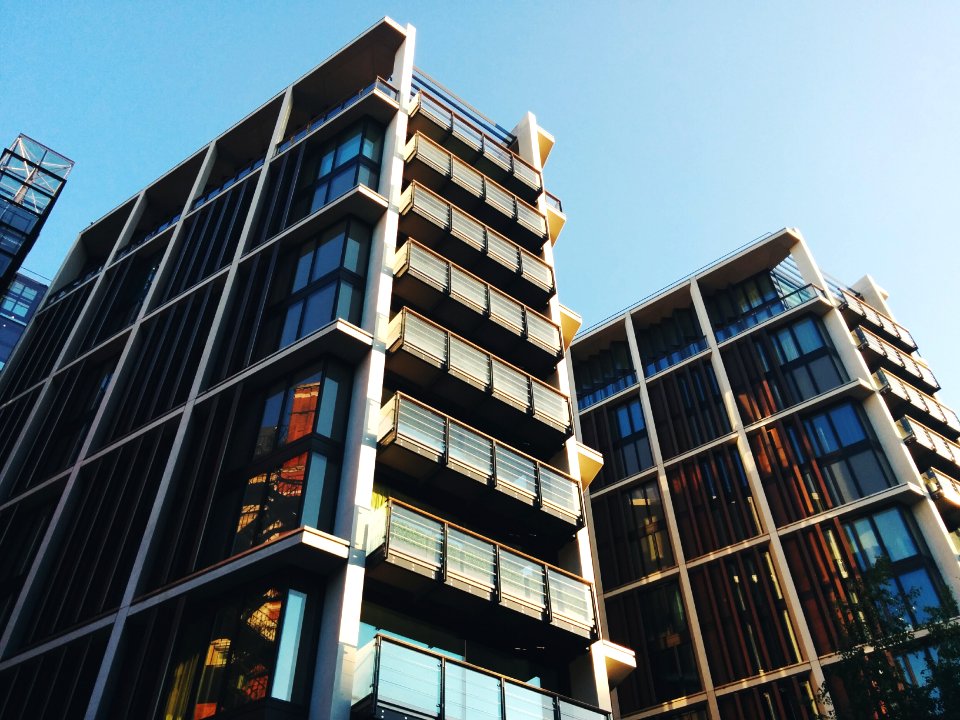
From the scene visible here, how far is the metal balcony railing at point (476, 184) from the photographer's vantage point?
28000 millimetres

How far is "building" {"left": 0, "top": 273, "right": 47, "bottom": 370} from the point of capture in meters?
45.6

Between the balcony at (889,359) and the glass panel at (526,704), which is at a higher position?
the balcony at (889,359)

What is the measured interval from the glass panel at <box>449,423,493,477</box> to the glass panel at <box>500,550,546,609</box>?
2324 millimetres

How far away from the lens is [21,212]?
4550 centimetres

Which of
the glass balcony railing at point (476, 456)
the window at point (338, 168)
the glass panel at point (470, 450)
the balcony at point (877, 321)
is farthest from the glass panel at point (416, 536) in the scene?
the balcony at point (877, 321)

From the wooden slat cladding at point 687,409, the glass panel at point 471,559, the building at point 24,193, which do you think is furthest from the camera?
the building at point 24,193

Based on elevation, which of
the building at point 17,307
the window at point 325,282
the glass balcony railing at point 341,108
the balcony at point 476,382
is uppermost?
the building at point 17,307

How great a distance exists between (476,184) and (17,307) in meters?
33.8

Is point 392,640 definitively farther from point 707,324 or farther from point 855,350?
point 707,324

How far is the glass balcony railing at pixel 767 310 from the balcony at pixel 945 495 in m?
9.29

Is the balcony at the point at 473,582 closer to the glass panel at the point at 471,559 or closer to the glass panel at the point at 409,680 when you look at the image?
the glass panel at the point at 471,559

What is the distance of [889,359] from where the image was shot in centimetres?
4072

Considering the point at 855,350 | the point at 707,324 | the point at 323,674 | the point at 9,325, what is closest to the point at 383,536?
the point at 323,674

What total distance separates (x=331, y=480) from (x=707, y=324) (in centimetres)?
2965
